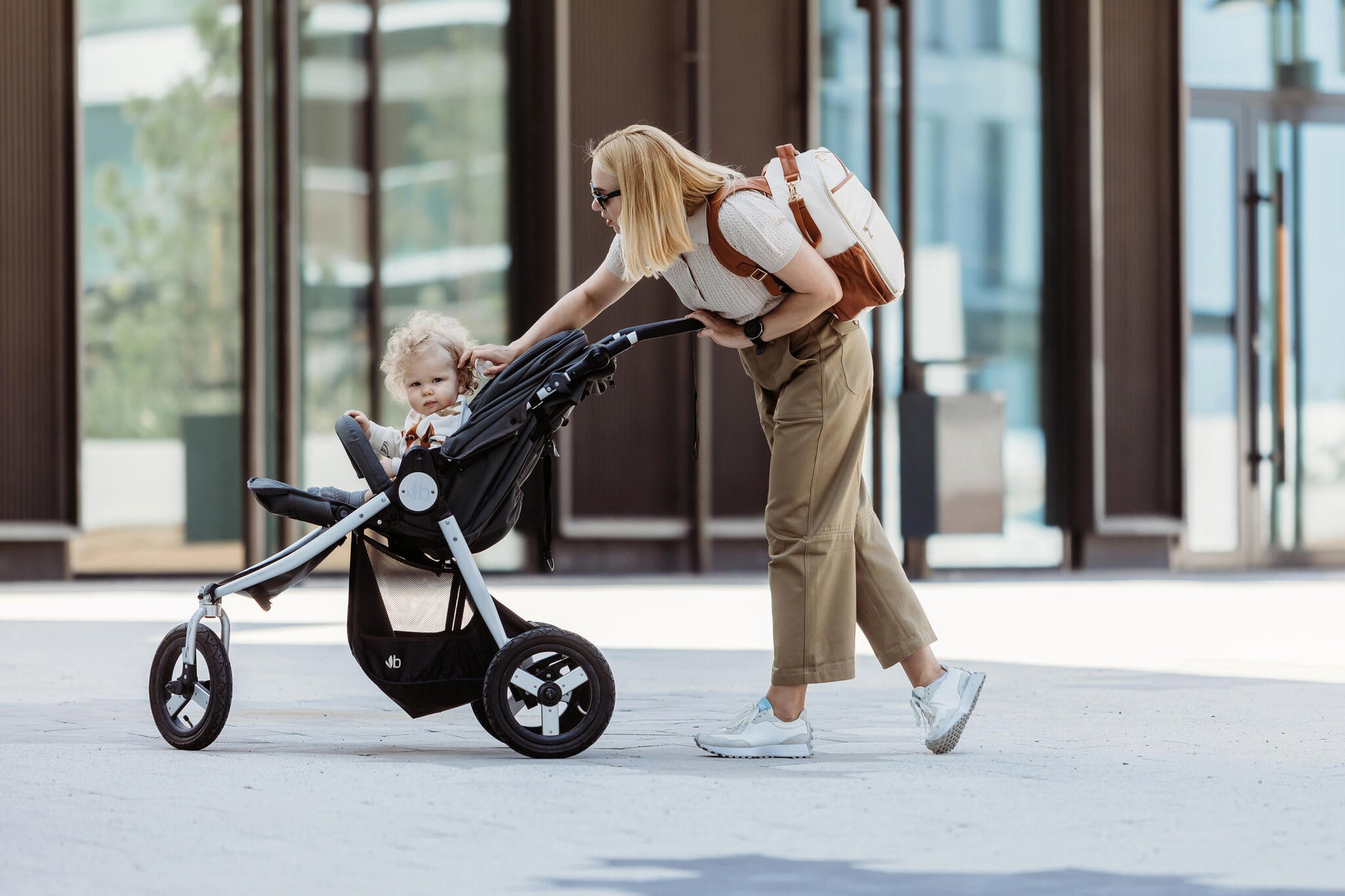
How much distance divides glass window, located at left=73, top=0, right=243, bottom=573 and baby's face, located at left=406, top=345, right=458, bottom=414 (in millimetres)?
6617

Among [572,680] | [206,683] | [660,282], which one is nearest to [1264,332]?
[660,282]

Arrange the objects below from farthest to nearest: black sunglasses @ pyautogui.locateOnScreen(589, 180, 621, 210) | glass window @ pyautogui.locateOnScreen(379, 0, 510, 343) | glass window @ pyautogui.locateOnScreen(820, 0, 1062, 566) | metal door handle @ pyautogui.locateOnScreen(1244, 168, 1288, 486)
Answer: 1. metal door handle @ pyautogui.locateOnScreen(1244, 168, 1288, 486)
2. glass window @ pyautogui.locateOnScreen(820, 0, 1062, 566)
3. glass window @ pyautogui.locateOnScreen(379, 0, 510, 343)
4. black sunglasses @ pyautogui.locateOnScreen(589, 180, 621, 210)

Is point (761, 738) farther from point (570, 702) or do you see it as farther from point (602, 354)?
point (602, 354)

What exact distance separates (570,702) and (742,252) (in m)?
1.16

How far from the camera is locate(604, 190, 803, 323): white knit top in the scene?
4.14 m

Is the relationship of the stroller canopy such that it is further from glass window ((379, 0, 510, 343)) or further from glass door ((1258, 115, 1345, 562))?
glass door ((1258, 115, 1345, 562))

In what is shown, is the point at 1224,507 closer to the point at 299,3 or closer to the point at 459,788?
the point at 299,3

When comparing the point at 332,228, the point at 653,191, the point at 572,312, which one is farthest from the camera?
the point at 332,228

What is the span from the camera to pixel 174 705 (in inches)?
173

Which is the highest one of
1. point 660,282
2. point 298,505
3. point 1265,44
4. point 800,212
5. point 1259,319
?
point 1265,44

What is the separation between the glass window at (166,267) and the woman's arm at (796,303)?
279 inches

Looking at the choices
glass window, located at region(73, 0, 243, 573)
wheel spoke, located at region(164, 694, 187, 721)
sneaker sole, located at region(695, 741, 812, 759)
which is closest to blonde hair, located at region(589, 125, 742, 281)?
sneaker sole, located at region(695, 741, 812, 759)

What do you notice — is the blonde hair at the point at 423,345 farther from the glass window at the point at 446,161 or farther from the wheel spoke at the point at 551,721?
the glass window at the point at 446,161

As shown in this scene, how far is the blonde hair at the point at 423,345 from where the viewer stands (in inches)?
176
